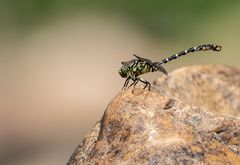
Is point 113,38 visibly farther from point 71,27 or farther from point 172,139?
A: point 172,139

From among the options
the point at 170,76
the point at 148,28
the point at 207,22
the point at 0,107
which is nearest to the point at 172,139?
the point at 170,76

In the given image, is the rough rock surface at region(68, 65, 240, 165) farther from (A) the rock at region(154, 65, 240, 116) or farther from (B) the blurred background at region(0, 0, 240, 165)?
(B) the blurred background at region(0, 0, 240, 165)

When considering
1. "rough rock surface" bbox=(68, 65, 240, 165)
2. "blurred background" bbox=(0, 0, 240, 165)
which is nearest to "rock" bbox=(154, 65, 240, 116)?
"rough rock surface" bbox=(68, 65, 240, 165)

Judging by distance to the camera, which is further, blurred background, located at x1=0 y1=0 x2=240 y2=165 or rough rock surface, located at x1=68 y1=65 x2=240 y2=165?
blurred background, located at x1=0 y1=0 x2=240 y2=165

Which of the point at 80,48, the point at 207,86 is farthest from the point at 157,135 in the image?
the point at 80,48

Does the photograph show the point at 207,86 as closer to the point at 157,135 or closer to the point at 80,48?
the point at 157,135

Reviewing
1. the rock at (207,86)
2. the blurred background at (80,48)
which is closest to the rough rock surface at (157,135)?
the rock at (207,86)

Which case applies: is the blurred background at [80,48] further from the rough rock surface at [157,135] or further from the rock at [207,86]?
the rough rock surface at [157,135]
